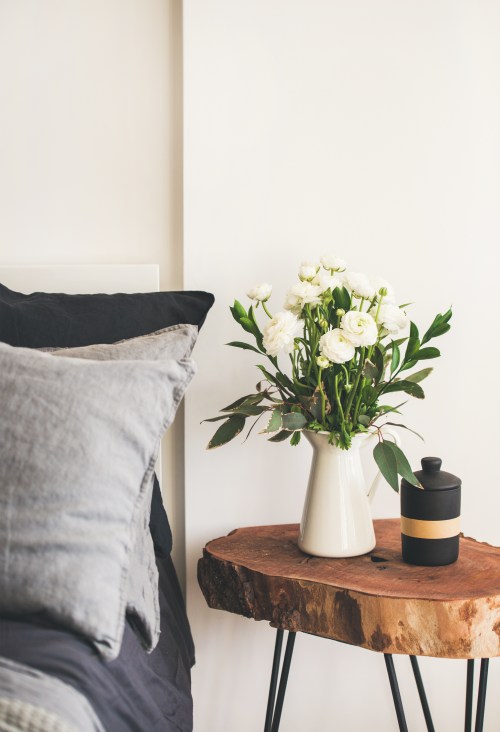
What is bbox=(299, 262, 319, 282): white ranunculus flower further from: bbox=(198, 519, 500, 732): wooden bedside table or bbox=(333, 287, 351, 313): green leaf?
bbox=(198, 519, 500, 732): wooden bedside table

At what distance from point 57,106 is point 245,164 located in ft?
1.47

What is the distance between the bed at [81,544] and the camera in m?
0.84

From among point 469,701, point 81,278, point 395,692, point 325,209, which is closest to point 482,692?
point 469,701

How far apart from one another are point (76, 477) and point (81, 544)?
0.28 ft

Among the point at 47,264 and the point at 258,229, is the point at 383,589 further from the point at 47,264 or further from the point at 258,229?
the point at 47,264

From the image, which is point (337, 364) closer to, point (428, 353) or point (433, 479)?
point (428, 353)

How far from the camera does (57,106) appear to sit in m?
1.68

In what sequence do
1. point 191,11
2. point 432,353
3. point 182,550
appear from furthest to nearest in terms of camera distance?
point 182,550 → point 191,11 → point 432,353

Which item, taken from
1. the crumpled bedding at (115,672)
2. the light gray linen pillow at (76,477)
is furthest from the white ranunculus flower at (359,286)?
the crumpled bedding at (115,672)

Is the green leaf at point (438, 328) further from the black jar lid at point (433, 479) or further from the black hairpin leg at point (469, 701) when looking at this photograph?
the black hairpin leg at point (469, 701)

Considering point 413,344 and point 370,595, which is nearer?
point 370,595

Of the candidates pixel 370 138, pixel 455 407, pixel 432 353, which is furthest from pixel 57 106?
pixel 455 407

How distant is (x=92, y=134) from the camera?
5.54 feet

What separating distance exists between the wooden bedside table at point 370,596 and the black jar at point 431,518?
0.08ft
